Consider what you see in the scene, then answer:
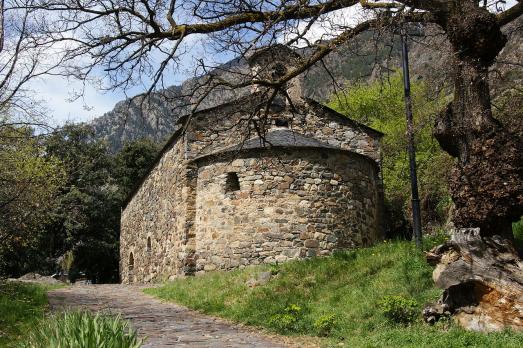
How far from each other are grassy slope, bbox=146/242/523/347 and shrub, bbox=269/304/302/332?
2.4 inches

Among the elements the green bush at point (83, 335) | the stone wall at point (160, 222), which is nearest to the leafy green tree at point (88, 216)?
the stone wall at point (160, 222)

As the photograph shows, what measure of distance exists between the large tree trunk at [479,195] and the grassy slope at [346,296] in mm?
360

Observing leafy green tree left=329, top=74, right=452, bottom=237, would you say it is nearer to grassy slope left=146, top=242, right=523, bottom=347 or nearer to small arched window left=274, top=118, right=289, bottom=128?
small arched window left=274, top=118, right=289, bottom=128

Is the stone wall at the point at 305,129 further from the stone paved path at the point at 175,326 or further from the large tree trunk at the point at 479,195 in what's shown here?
the large tree trunk at the point at 479,195

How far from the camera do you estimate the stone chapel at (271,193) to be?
12.3 metres

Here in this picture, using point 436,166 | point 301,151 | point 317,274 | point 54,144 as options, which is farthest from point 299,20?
point 54,144

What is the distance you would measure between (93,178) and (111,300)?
22120 mm

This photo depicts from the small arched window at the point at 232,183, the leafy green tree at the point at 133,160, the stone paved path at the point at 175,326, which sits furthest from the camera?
the leafy green tree at the point at 133,160

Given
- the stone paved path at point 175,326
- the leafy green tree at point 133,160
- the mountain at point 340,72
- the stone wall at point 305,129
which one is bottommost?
the stone paved path at point 175,326

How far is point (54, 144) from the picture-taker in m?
29.0

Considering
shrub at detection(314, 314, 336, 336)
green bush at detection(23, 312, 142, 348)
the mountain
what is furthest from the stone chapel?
green bush at detection(23, 312, 142, 348)

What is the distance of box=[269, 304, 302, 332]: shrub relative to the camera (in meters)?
7.11

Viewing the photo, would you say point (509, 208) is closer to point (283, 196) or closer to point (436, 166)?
point (283, 196)

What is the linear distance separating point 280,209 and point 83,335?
8.53 m
